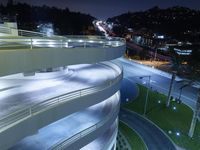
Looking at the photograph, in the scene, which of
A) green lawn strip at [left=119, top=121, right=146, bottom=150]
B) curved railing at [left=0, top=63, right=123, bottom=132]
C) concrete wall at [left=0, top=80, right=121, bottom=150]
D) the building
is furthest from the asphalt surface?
concrete wall at [left=0, top=80, right=121, bottom=150]

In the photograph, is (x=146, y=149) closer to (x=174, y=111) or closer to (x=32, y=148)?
(x=174, y=111)

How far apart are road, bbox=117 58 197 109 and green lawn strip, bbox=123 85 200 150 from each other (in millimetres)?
3722

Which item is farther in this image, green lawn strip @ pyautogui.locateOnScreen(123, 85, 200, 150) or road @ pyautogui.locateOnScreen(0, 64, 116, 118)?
green lawn strip @ pyautogui.locateOnScreen(123, 85, 200, 150)

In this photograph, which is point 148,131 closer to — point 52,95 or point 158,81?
point 52,95

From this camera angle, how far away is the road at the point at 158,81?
50.5 meters

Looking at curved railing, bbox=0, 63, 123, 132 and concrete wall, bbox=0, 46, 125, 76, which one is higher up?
concrete wall, bbox=0, 46, 125, 76

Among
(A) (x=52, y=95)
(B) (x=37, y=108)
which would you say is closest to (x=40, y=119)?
(B) (x=37, y=108)

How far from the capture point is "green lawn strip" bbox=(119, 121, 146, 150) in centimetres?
3190

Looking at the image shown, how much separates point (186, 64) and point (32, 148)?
94.6 feet

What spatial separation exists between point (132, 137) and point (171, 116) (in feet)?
34.1

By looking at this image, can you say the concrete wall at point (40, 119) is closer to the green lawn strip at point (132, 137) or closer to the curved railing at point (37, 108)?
the curved railing at point (37, 108)

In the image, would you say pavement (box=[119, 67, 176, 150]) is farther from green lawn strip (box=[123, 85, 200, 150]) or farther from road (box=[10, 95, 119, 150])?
road (box=[10, 95, 119, 150])

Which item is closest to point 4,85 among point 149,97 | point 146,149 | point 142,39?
point 146,149

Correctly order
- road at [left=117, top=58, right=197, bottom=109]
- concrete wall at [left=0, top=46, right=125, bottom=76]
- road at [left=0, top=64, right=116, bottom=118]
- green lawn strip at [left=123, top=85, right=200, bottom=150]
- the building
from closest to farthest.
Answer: concrete wall at [left=0, top=46, right=125, bottom=76], the building, road at [left=0, top=64, right=116, bottom=118], green lawn strip at [left=123, top=85, right=200, bottom=150], road at [left=117, top=58, right=197, bottom=109]
